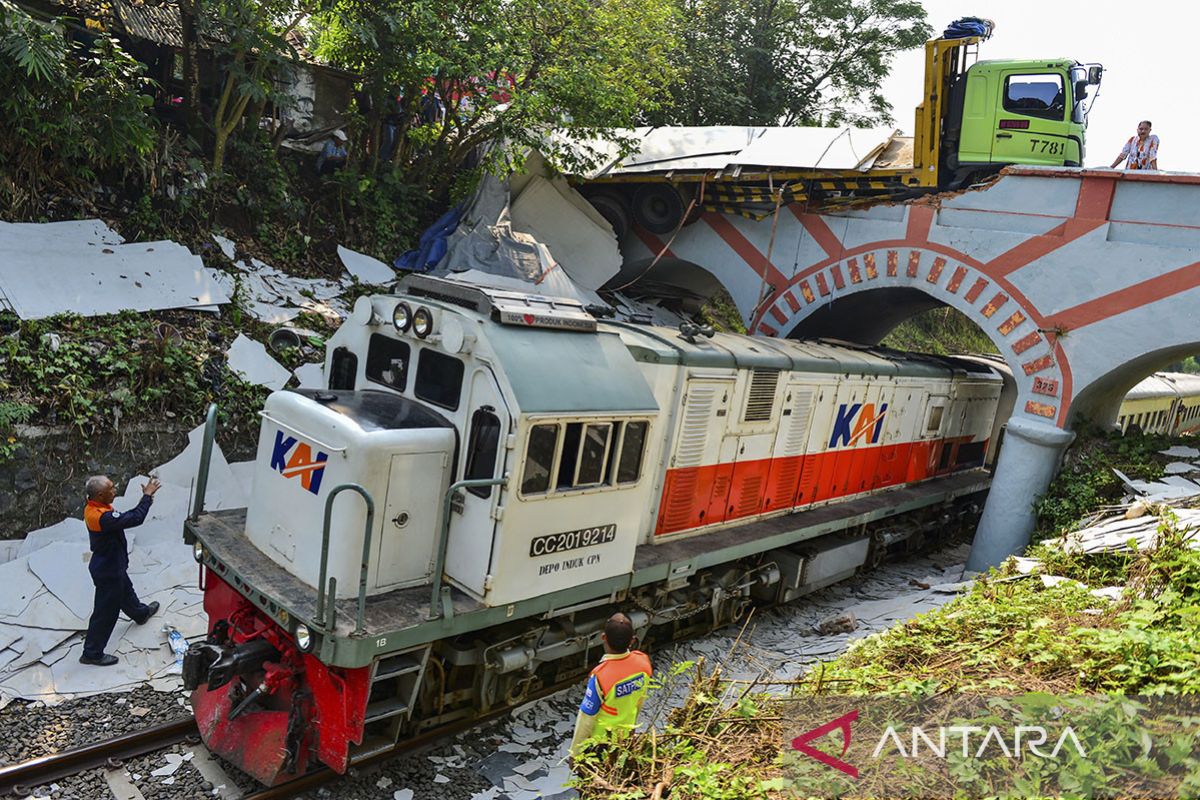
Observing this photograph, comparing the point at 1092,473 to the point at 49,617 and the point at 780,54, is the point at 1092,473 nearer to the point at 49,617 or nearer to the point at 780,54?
the point at 49,617

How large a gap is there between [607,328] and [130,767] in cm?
507

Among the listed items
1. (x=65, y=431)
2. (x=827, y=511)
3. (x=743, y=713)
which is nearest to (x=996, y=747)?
(x=743, y=713)

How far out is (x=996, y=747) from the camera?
417 cm

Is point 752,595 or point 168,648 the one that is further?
point 752,595

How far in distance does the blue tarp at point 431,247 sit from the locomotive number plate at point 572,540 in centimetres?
890

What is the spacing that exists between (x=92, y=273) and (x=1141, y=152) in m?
15.8

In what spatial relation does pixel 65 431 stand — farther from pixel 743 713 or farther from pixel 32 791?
pixel 743 713

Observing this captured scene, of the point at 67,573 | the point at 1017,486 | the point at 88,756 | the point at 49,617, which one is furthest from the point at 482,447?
the point at 1017,486

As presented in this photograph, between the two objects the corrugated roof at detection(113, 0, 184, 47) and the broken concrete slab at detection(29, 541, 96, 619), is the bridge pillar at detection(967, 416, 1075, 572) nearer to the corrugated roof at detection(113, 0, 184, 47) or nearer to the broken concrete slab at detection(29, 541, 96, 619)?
the broken concrete slab at detection(29, 541, 96, 619)

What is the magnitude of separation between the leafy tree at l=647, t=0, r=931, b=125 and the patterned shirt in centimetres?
1255

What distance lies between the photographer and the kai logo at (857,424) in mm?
10604

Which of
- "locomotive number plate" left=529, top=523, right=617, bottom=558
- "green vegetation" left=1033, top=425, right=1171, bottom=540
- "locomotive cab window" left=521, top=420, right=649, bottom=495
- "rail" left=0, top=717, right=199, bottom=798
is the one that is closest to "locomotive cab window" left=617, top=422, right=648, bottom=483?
"locomotive cab window" left=521, top=420, right=649, bottom=495

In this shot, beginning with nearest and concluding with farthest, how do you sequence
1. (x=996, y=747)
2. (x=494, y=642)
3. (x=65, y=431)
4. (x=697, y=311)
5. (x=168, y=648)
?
(x=996, y=747)
(x=494, y=642)
(x=168, y=648)
(x=65, y=431)
(x=697, y=311)

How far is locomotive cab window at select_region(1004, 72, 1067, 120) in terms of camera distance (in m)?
15.1
